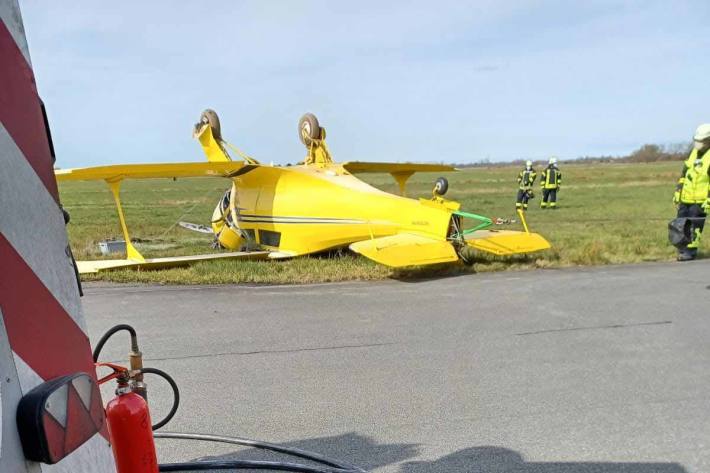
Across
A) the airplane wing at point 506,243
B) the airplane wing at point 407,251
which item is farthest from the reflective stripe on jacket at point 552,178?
the airplane wing at point 407,251

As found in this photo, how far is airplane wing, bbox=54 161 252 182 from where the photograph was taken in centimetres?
903

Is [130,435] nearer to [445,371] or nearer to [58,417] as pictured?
[58,417]

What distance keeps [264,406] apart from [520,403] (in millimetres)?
1787

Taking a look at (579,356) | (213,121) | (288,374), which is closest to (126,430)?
(288,374)

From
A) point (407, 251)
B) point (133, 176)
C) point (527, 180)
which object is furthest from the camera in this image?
point (527, 180)

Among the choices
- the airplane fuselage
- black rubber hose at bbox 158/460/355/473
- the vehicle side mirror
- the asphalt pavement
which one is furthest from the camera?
the airplane fuselage

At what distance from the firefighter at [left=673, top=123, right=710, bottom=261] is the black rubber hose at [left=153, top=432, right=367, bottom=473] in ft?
28.0

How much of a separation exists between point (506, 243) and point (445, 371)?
17.4ft

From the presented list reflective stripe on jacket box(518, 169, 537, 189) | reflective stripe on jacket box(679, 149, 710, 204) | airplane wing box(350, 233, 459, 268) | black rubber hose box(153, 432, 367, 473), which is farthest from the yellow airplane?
reflective stripe on jacket box(518, 169, 537, 189)

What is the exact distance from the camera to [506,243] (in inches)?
373

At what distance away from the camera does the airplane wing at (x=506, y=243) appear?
9.31 m

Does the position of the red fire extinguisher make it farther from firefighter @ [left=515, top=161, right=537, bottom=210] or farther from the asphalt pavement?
firefighter @ [left=515, top=161, right=537, bottom=210]

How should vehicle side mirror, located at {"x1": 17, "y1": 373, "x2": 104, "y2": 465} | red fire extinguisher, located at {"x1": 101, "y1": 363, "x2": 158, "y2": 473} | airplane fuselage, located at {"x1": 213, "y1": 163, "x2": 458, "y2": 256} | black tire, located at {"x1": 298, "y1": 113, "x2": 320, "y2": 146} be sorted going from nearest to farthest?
vehicle side mirror, located at {"x1": 17, "y1": 373, "x2": 104, "y2": 465} → red fire extinguisher, located at {"x1": 101, "y1": 363, "x2": 158, "y2": 473} → airplane fuselage, located at {"x1": 213, "y1": 163, "x2": 458, "y2": 256} → black tire, located at {"x1": 298, "y1": 113, "x2": 320, "y2": 146}

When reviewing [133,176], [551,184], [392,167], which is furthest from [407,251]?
[551,184]
